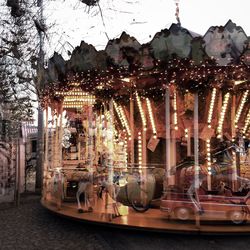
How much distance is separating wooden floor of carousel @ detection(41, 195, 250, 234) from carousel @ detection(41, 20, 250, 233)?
2 cm

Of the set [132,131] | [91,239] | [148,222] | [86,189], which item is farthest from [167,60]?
[86,189]

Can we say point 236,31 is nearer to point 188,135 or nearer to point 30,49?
point 188,135

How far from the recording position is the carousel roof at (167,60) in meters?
8.71

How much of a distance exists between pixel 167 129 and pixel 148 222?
2.44m

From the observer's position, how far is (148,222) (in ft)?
31.2

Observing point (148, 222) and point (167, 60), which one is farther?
point (148, 222)

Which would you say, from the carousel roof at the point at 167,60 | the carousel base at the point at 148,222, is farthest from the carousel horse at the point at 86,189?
the carousel roof at the point at 167,60

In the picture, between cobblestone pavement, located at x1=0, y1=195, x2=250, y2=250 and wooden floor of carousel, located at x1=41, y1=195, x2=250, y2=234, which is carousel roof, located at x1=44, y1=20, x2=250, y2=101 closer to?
wooden floor of carousel, located at x1=41, y1=195, x2=250, y2=234

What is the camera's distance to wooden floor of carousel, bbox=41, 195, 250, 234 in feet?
29.0

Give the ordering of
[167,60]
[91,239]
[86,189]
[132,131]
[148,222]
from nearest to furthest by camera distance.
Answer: [167,60] < [91,239] < [148,222] < [86,189] < [132,131]

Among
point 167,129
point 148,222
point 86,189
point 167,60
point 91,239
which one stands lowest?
point 91,239

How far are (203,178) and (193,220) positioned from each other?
4.52 ft

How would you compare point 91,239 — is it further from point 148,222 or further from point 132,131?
point 132,131

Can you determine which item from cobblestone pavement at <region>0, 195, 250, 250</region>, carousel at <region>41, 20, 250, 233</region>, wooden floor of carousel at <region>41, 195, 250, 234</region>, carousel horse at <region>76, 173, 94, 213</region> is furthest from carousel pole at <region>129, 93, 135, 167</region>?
cobblestone pavement at <region>0, 195, 250, 250</region>
